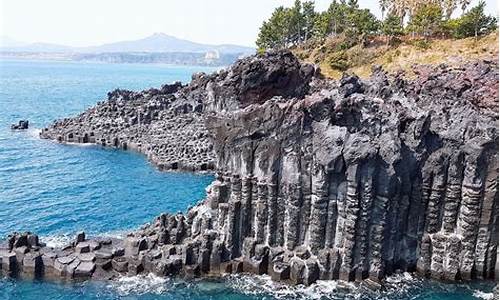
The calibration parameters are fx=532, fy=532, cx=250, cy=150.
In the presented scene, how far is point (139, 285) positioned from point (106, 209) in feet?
60.4

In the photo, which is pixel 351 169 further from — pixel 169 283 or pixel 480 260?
pixel 169 283

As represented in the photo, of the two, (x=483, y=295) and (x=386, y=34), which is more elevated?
(x=386, y=34)

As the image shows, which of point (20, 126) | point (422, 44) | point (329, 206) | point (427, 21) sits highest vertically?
point (427, 21)

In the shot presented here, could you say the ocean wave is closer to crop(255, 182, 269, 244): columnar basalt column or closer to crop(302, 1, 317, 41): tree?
crop(255, 182, 269, 244): columnar basalt column

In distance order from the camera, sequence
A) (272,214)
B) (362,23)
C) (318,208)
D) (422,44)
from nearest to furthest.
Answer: (318,208), (272,214), (422,44), (362,23)

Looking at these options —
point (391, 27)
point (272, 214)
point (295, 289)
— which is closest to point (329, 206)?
point (272, 214)

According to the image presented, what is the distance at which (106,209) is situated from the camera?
54.2m

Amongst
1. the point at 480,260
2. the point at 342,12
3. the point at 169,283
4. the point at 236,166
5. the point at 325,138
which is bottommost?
the point at 169,283

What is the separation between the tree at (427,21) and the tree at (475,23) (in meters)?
4.57

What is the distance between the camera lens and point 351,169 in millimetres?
36719

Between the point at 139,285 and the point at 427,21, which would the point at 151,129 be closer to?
the point at 139,285

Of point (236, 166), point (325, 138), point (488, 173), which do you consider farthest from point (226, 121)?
point (488, 173)

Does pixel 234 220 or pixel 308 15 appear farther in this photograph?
pixel 308 15

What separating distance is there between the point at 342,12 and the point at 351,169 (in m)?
112
